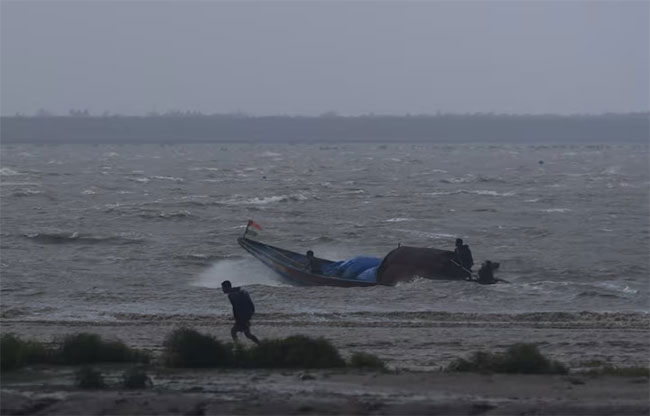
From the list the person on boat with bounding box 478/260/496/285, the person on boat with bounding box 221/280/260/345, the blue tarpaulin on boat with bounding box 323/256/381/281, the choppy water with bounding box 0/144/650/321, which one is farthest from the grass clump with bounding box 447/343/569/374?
the blue tarpaulin on boat with bounding box 323/256/381/281

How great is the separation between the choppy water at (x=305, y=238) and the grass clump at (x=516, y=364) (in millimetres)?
6710

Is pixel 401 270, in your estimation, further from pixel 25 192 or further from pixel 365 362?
pixel 25 192

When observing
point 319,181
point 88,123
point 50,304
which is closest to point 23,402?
point 50,304

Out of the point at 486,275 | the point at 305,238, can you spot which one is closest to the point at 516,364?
the point at 486,275

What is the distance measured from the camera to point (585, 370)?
39.6ft

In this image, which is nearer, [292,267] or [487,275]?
[487,275]

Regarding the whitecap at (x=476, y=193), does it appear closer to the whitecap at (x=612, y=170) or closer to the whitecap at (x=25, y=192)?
the whitecap at (x=25, y=192)

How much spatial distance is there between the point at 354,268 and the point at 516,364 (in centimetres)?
1087

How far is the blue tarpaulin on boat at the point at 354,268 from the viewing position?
72.3 ft

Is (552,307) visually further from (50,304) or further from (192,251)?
(192,251)

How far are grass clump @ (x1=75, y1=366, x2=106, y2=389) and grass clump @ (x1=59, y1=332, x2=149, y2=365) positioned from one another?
123 centimetres

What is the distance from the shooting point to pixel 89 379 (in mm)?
10617

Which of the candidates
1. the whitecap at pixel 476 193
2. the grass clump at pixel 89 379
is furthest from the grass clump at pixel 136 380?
the whitecap at pixel 476 193

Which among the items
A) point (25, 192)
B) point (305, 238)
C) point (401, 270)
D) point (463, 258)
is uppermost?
point (463, 258)
